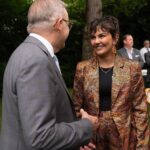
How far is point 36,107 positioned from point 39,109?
0.06 feet

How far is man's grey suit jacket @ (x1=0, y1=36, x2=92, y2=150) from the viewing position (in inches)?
97.8

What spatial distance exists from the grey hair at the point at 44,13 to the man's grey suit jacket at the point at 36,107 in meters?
0.09

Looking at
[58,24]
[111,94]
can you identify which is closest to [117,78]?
[111,94]

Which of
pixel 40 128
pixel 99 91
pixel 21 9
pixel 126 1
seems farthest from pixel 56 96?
pixel 126 1

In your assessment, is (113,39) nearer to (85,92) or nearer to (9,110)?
(85,92)

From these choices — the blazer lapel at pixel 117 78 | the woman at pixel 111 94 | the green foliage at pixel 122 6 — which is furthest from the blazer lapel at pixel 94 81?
the green foliage at pixel 122 6

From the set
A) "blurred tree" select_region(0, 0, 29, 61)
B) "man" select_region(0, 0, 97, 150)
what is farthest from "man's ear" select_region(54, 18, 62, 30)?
"blurred tree" select_region(0, 0, 29, 61)

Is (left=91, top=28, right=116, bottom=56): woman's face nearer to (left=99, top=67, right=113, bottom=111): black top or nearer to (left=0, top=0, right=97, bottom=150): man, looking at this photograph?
(left=99, top=67, right=113, bottom=111): black top

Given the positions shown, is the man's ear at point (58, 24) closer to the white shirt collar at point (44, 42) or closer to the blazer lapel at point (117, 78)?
the white shirt collar at point (44, 42)

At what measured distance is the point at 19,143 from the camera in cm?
268

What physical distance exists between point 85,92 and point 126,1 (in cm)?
1650

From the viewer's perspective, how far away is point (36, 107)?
97.8 inches

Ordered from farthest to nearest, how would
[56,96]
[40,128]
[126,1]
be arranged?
1. [126,1]
2. [56,96]
3. [40,128]

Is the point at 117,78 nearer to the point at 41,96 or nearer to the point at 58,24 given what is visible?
the point at 58,24
